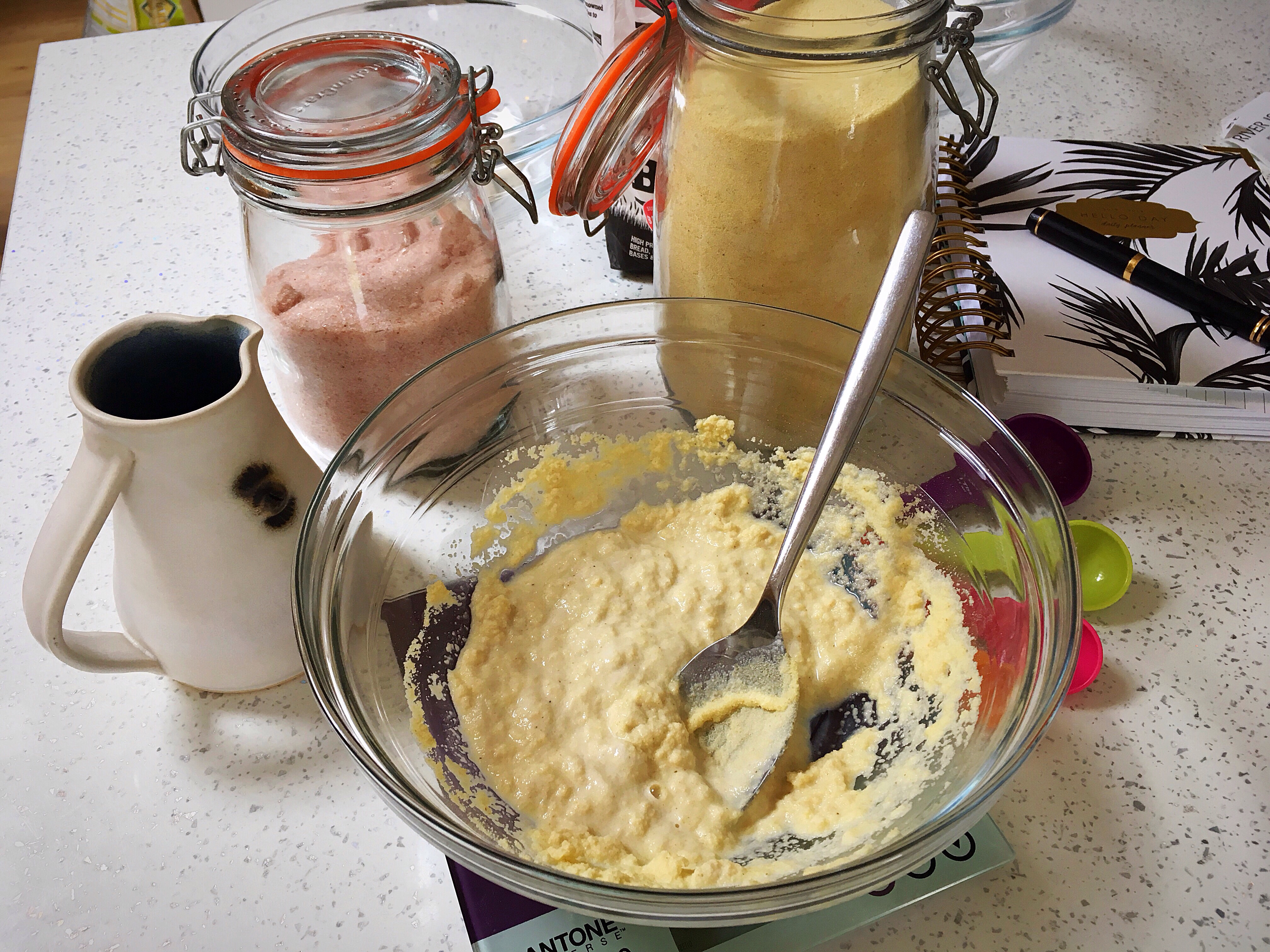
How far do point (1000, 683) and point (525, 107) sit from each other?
888mm

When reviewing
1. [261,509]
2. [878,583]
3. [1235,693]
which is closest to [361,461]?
[261,509]

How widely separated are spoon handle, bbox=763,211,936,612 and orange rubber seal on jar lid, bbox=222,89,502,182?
308 mm

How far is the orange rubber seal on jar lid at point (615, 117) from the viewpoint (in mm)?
612

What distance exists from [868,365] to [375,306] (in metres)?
0.35

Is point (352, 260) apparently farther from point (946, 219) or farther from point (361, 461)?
point (946, 219)

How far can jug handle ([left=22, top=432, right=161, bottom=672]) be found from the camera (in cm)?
48

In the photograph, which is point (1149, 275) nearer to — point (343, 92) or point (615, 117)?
point (615, 117)

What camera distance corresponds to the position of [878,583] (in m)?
0.63

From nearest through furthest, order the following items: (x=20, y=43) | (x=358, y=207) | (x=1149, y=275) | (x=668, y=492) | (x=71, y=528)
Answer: (x=71, y=528), (x=358, y=207), (x=668, y=492), (x=1149, y=275), (x=20, y=43)

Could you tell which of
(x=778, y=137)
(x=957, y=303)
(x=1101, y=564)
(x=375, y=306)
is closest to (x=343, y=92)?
(x=375, y=306)

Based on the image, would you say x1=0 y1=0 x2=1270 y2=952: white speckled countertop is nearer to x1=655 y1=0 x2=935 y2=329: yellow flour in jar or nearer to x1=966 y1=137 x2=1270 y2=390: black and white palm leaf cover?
x1=966 y1=137 x2=1270 y2=390: black and white palm leaf cover

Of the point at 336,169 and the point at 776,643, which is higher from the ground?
the point at 336,169

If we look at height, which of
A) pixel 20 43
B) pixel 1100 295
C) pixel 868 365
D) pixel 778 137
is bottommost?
pixel 20 43

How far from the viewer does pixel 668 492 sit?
0.70m
